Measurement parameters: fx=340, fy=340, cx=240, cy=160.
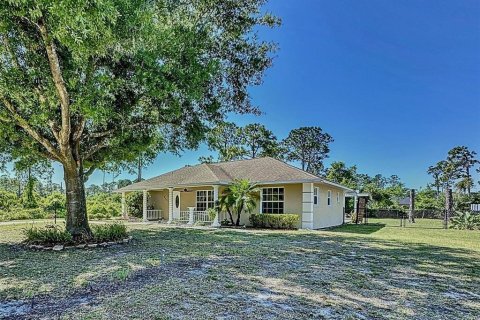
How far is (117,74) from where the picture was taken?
979cm

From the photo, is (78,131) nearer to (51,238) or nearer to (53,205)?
(51,238)

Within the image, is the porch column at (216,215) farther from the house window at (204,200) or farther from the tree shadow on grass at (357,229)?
the tree shadow on grass at (357,229)

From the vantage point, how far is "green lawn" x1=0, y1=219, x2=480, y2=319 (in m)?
4.45

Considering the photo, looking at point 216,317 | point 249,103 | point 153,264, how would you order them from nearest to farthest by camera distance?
point 216,317 < point 153,264 < point 249,103

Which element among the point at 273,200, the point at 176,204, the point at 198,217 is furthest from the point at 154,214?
the point at 273,200

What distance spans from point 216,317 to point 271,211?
1511 cm

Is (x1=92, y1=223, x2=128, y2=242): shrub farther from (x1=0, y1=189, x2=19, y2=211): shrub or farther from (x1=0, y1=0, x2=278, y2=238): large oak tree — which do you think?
(x1=0, y1=189, x2=19, y2=211): shrub

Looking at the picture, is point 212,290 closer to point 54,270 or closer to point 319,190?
point 54,270

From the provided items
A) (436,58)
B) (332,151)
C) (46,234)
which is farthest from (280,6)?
(332,151)

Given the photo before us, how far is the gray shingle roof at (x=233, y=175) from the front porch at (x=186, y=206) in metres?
0.66

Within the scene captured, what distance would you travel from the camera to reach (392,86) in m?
28.5

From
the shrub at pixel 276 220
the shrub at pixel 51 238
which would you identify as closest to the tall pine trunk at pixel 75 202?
the shrub at pixel 51 238

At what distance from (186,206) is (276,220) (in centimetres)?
699

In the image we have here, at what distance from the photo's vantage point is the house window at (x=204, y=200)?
20.9 meters
